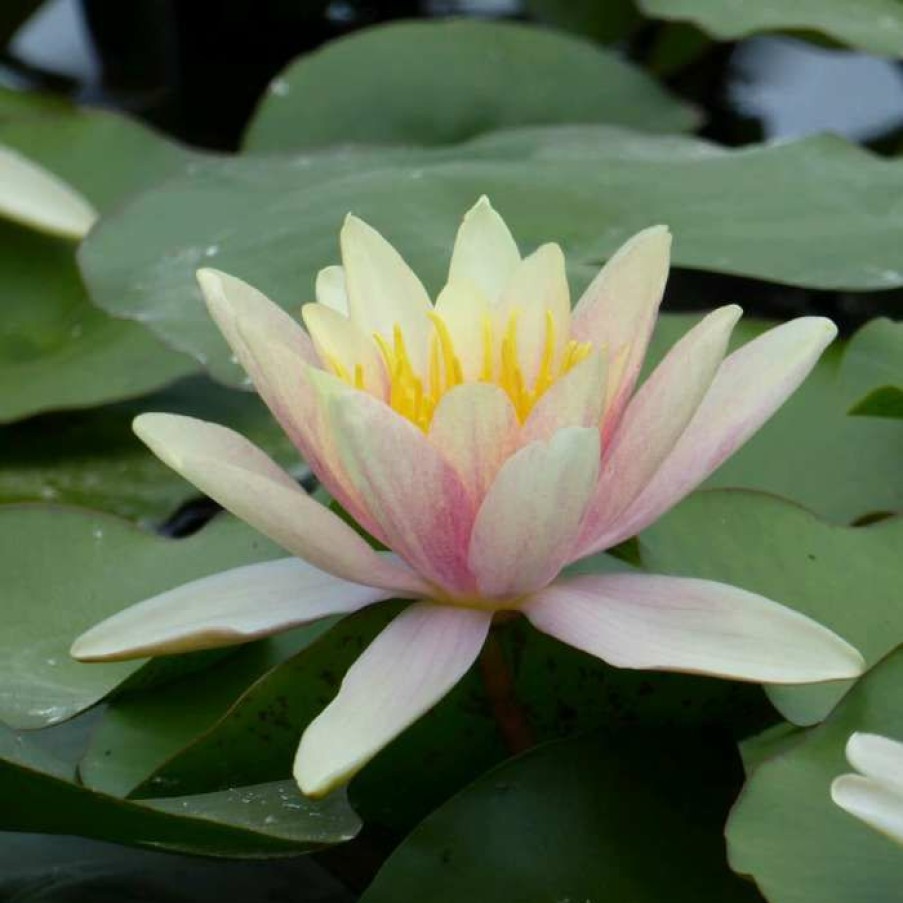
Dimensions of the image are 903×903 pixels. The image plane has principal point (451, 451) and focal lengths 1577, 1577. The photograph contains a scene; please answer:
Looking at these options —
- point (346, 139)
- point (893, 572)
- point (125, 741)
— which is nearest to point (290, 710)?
point (125, 741)

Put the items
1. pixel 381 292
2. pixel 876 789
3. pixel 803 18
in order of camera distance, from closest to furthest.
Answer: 1. pixel 876 789
2. pixel 381 292
3. pixel 803 18

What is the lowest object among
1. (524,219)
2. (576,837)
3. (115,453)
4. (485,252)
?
(115,453)

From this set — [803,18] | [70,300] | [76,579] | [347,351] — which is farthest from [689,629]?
[803,18]

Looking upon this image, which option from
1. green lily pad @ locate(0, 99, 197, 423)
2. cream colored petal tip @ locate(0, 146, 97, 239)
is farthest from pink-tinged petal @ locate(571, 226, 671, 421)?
cream colored petal tip @ locate(0, 146, 97, 239)

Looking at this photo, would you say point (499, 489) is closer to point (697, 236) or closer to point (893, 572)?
point (893, 572)

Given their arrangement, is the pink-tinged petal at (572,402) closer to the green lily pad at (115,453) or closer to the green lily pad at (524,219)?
the green lily pad at (524,219)

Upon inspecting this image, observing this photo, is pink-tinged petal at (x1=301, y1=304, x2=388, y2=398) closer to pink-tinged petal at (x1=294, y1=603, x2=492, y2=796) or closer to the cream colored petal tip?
pink-tinged petal at (x1=294, y1=603, x2=492, y2=796)

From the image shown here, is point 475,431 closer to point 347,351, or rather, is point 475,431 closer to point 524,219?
point 347,351
